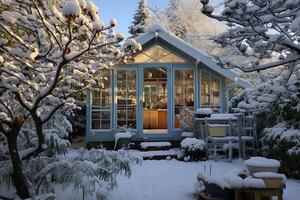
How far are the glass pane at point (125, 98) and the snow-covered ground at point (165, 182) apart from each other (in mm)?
2397

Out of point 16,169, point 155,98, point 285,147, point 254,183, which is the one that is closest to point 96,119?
point 155,98

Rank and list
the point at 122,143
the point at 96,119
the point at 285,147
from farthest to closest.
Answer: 1. the point at 96,119
2. the point at 122,143
3. the point at 285,147

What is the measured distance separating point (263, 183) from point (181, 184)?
241 cm

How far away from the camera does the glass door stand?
42.2ft

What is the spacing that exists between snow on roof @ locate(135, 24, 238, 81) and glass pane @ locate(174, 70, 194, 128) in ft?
2.36

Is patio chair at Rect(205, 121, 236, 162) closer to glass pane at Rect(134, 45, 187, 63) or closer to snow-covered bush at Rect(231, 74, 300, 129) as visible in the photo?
snow-covered bush at Rect(231, 74, 300, 129)

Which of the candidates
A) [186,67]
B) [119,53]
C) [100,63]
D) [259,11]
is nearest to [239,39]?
[259,11]

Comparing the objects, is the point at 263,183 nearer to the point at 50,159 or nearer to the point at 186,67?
the point at 50,159

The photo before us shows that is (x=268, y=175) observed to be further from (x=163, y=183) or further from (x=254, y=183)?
(x=163, y=183)

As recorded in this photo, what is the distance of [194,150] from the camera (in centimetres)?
998

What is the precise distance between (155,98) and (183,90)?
1.37 m

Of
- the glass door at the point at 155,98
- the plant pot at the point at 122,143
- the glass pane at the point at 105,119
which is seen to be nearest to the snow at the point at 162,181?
the plant pot at the point at 122,143

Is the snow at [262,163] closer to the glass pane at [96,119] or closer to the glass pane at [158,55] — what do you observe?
the glass pane at [158,55]

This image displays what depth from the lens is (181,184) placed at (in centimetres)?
736
